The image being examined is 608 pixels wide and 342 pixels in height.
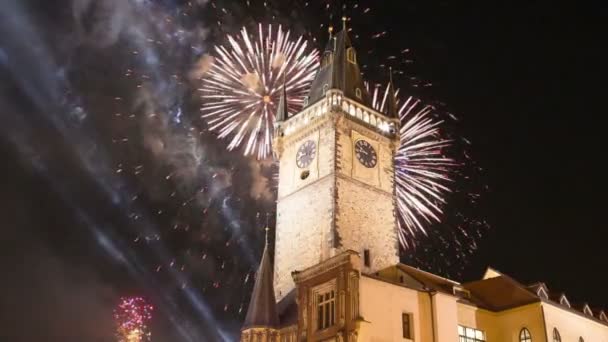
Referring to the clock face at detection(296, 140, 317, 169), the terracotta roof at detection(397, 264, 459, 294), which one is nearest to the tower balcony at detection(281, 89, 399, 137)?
the clock face at detection(296, 140, 317, 169)

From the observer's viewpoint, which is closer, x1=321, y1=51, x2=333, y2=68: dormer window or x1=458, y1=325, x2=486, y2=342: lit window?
x1=458, y1=325, x2=486, y2=342: lit window

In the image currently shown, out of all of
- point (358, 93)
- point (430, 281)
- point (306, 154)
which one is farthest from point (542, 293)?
point (358, 93)

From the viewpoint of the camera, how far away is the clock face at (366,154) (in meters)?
60.9

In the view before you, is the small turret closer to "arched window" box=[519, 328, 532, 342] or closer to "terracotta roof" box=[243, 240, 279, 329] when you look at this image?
"terracotta roof" box=[243, 240, 279, 329]

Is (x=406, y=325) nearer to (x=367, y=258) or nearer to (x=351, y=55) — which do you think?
(x=367, y=258)

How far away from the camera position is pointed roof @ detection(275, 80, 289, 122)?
66.3 metres

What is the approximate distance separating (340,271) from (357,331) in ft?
13.1

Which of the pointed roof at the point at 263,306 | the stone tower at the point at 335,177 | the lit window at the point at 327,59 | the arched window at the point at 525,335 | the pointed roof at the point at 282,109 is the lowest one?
the arched window at the point at 525,335

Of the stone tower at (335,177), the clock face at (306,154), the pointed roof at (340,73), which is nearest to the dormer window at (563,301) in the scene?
the stone tower at (335,177)

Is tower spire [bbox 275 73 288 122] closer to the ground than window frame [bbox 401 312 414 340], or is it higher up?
higher up

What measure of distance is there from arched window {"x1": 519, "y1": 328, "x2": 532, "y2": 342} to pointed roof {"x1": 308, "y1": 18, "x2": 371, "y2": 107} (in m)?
23.7

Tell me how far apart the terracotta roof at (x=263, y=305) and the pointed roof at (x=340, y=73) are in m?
17.8

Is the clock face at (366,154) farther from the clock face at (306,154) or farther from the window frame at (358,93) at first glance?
the window frame at (358,93)

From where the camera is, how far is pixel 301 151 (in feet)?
206
